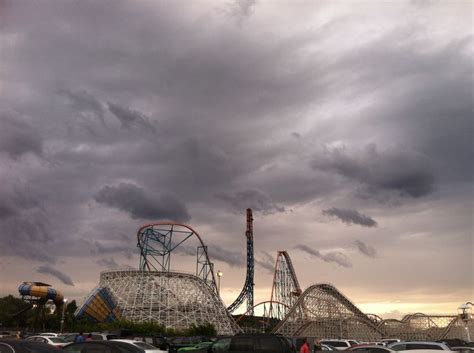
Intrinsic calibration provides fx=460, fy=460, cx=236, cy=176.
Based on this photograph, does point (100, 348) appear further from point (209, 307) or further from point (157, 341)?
point (209, 307)

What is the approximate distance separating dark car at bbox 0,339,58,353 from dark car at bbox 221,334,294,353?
9898 millimetres

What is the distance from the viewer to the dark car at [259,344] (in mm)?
17656

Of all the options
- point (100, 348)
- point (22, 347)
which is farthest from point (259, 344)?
point (22, 347)

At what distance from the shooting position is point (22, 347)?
954 centimetres

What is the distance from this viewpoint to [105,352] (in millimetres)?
14305

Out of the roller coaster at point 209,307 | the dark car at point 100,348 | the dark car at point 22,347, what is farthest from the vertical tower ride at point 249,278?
the dark car at point 22,347

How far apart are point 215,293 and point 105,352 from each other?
8006 cm

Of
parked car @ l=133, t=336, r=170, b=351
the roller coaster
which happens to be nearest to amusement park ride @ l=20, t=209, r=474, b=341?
the roller coaster

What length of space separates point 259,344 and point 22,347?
1048cm

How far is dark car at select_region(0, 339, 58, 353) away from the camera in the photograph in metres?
9.46

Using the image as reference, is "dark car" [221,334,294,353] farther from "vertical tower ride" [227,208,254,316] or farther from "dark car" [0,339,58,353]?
"vertical tower ride" [227,208,254,316]

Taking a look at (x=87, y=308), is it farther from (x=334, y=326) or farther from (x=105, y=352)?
(x=105, y=352)

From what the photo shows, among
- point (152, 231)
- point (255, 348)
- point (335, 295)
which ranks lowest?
point (255, 348)

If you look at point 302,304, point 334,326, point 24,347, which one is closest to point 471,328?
point 334,326
